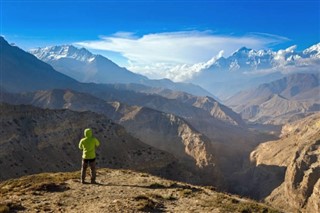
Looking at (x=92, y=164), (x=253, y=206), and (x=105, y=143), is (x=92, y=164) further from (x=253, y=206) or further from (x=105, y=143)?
(x=105, y=143)

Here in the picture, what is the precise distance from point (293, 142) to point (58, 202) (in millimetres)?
109757

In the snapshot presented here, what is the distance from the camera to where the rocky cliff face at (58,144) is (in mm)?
67000

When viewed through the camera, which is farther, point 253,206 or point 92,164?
point 92,164

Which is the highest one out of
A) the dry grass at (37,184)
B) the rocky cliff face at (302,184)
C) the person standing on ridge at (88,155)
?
the person standing on ridge at (88,155)

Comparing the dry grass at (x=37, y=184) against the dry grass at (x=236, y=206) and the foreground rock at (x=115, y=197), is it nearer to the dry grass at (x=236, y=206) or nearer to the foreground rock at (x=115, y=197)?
the foreground rock at (x=115, y=197)

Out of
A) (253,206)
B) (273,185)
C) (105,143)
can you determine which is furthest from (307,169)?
(253,206)

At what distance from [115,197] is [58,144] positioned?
5729 centimetres

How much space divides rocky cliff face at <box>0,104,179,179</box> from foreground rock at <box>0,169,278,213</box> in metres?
44.5

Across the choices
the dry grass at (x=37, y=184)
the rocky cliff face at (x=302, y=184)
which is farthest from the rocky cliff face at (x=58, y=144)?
the dry grass at (x=37, y=184)

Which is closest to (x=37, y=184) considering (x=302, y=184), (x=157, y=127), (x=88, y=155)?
(x=88, y=155)

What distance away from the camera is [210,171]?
99.1m

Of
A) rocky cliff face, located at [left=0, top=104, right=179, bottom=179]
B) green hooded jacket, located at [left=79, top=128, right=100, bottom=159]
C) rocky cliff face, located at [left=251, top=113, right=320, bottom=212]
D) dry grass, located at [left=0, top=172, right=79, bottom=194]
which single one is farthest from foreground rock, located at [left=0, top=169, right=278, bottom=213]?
rocky cliff face, located at [left=251, top=113, right=320, bottom=212]

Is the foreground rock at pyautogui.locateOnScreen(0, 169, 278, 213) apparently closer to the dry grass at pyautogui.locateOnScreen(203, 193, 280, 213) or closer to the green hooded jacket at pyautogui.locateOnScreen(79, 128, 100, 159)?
the dry grass at pyautogui.locateOnScreen(203, 193, 280, 213)

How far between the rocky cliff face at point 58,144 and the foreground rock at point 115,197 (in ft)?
146
